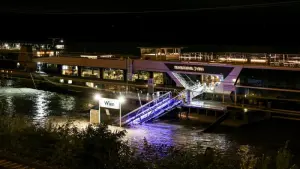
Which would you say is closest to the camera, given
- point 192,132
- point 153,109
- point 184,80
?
point 192,132

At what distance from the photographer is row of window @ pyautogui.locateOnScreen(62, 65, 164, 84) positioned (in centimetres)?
4000

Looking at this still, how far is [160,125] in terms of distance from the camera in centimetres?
3152

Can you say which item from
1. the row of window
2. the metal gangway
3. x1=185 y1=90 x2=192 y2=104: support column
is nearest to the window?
the row of window

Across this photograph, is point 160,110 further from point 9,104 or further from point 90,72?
point 90,72

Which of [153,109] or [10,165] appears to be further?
[153,109]

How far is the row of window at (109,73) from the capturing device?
4000 cm

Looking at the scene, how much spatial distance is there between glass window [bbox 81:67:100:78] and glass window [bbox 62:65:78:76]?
1.57 metres

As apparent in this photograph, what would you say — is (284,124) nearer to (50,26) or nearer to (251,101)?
(251,101)

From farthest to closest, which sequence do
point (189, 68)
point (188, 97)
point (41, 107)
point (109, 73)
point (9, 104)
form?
point (109, 73)
point (9, 104)
point (41, 107)
point (189, 68)
point (188, 97)

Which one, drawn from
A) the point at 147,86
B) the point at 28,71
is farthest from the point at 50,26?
the point at 147,86

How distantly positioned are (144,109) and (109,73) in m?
12.6

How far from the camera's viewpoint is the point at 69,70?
164 ft

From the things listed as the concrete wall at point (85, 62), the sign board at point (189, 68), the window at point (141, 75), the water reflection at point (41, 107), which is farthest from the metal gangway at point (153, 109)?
the concrete wall at point (85, 62)

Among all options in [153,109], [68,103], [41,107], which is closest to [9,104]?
[41,107]
